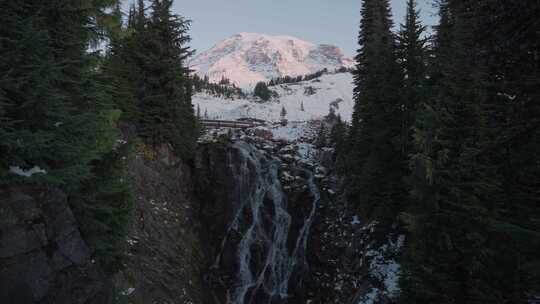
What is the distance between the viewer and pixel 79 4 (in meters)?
7.89

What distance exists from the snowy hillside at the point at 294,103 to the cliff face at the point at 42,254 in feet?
359

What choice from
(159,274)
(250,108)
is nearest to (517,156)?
(159,274)

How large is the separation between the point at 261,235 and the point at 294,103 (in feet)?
433

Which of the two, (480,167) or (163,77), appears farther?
(163,77)

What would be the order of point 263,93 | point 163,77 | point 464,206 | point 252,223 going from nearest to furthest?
point 464,206
point 163,77
point 252,223
point 263,93

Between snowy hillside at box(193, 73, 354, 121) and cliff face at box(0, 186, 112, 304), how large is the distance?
110 m

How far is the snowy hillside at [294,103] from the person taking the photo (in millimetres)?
129500

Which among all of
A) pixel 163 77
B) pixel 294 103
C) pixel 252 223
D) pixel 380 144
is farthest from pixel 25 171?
pixel 294 103

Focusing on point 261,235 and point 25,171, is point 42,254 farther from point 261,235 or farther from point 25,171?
point 261,235

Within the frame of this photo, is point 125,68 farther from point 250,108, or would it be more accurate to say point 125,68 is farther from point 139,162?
point 250,108

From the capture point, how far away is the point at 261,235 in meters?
22.2

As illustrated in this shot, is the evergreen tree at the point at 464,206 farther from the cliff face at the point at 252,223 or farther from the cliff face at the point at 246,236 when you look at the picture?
the cliff face at the point at 252,223

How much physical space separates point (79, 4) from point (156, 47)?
12.7 metres

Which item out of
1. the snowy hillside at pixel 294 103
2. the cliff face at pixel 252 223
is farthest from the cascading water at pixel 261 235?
the snowy hillside at pixel 294 103
